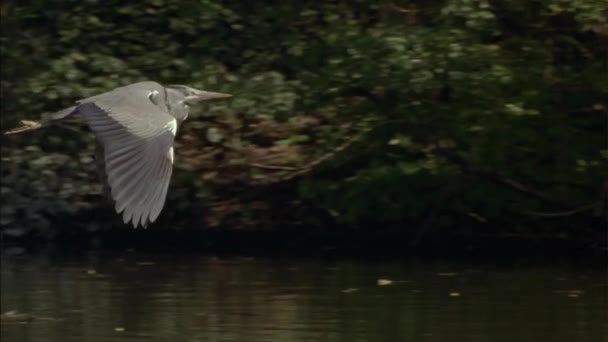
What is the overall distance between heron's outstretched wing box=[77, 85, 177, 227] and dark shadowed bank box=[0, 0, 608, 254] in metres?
3.88

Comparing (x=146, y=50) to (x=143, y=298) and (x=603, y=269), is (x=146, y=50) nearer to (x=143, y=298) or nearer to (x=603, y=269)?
(x=143, y=298)

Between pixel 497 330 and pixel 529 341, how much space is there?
35cm

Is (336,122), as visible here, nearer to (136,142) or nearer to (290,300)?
(290,300)

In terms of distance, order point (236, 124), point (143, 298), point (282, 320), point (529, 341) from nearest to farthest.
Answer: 1. point (529, 341)
2. point (282, 320)
3. point (143, 298)
4. point (236, 124)

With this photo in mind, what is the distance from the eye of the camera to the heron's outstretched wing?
733cm

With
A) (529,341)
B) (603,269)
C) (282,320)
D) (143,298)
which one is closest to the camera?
(529,341)

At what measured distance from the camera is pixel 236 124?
1321 cm

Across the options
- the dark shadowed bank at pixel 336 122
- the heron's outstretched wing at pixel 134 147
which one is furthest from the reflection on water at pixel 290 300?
the heron's outstretched wing at pixel 134 147

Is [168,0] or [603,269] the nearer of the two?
[603,269]

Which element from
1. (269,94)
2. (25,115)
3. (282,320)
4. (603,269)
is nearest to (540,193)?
(603,269)

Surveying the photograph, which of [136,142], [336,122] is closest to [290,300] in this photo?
[336,122]

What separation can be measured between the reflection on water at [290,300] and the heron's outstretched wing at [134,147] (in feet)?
5.98

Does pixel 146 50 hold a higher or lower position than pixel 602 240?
higher

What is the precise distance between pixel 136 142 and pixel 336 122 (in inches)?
206
